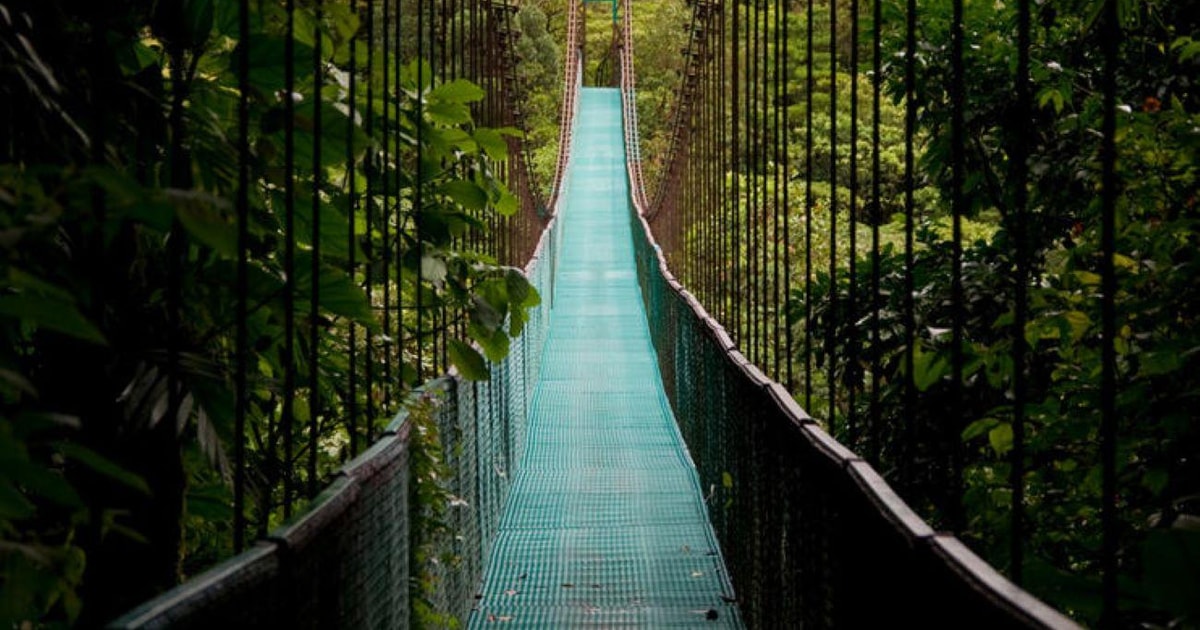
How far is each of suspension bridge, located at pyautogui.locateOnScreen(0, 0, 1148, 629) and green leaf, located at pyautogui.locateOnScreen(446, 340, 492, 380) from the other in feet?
0.04

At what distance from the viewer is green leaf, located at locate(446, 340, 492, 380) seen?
2.52m

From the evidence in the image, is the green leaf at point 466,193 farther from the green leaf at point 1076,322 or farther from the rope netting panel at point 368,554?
the green leaf at point 1076,322

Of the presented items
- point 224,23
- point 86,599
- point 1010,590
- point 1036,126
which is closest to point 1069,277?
point 1036,126

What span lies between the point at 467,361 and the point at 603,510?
311 cm

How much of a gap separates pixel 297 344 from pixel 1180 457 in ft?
4.71

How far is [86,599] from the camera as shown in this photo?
161 cm

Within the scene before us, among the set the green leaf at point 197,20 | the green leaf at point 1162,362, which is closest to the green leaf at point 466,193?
the green leaf at point 197,20

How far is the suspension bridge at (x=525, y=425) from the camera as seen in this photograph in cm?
142

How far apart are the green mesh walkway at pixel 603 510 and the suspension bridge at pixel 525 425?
0.02 metres

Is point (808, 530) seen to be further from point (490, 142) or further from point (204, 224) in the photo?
point (204, 224)

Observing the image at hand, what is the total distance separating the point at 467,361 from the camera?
252 cm

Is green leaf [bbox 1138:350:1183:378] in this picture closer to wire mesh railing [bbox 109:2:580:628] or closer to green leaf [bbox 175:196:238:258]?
wire mesh railing [bbox 109:2:580:628]

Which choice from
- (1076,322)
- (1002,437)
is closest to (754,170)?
(1076,322)

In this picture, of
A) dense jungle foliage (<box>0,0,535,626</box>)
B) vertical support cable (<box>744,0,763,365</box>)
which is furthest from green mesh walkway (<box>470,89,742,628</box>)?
dense jungle foliage (<box>0,0,535,626</box>)
